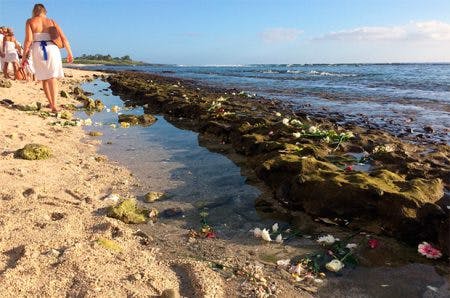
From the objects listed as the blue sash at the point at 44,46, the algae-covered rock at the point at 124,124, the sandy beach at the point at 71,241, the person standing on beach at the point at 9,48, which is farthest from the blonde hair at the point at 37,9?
the person standing on beach at the point at 9,48

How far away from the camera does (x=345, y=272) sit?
3.82m

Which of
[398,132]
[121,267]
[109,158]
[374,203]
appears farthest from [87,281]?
[398,132]

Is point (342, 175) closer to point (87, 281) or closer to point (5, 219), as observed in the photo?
point (87, 281)

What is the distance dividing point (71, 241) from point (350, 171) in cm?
361

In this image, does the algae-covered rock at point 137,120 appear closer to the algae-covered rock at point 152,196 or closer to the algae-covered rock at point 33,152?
the algae-covered rock at point 33,152

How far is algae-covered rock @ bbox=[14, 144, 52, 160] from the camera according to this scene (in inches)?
266

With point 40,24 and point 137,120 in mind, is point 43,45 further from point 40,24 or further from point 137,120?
point 137,120

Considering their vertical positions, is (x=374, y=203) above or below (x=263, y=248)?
above

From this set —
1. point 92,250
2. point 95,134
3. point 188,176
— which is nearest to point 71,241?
point 92,250

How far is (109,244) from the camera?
4.02m

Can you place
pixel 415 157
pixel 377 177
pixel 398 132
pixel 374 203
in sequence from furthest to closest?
pixel 398 132 < pixel 415 157 < pixel 377 177 < pixel 374 203

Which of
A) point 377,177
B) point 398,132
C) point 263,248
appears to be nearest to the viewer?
point 263,248

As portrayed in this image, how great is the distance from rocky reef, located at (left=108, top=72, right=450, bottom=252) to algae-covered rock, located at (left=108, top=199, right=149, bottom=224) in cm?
172

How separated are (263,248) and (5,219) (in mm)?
2661
